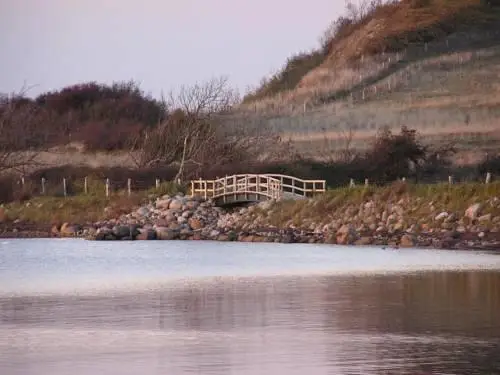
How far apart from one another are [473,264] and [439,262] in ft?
5.13

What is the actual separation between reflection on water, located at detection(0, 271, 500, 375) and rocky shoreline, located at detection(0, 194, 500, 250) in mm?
16970

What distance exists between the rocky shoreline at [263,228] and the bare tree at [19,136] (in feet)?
43.3

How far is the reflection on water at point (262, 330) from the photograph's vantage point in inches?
757

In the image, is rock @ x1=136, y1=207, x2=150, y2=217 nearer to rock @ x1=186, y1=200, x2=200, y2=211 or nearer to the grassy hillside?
rock @ x1=186, y1=200, x2=200, y2=211

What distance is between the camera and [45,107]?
106 metres

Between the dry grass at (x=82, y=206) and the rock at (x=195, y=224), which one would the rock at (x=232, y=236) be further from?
the dry grass at (x=82, y=206)

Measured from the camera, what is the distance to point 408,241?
49062 millimetres

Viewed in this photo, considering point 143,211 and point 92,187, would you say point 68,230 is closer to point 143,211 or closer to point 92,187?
point 143,211

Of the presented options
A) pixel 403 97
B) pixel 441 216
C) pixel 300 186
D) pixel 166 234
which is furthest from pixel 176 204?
pixel 403 97

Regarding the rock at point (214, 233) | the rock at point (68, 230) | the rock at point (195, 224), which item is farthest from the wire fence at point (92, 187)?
the rock at point (214, 233)

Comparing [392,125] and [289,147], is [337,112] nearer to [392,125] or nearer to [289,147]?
[392,125]

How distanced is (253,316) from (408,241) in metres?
24.5

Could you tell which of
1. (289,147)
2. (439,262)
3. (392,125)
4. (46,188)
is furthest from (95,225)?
(392,125)

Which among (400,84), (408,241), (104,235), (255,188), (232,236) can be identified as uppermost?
(400,84)
